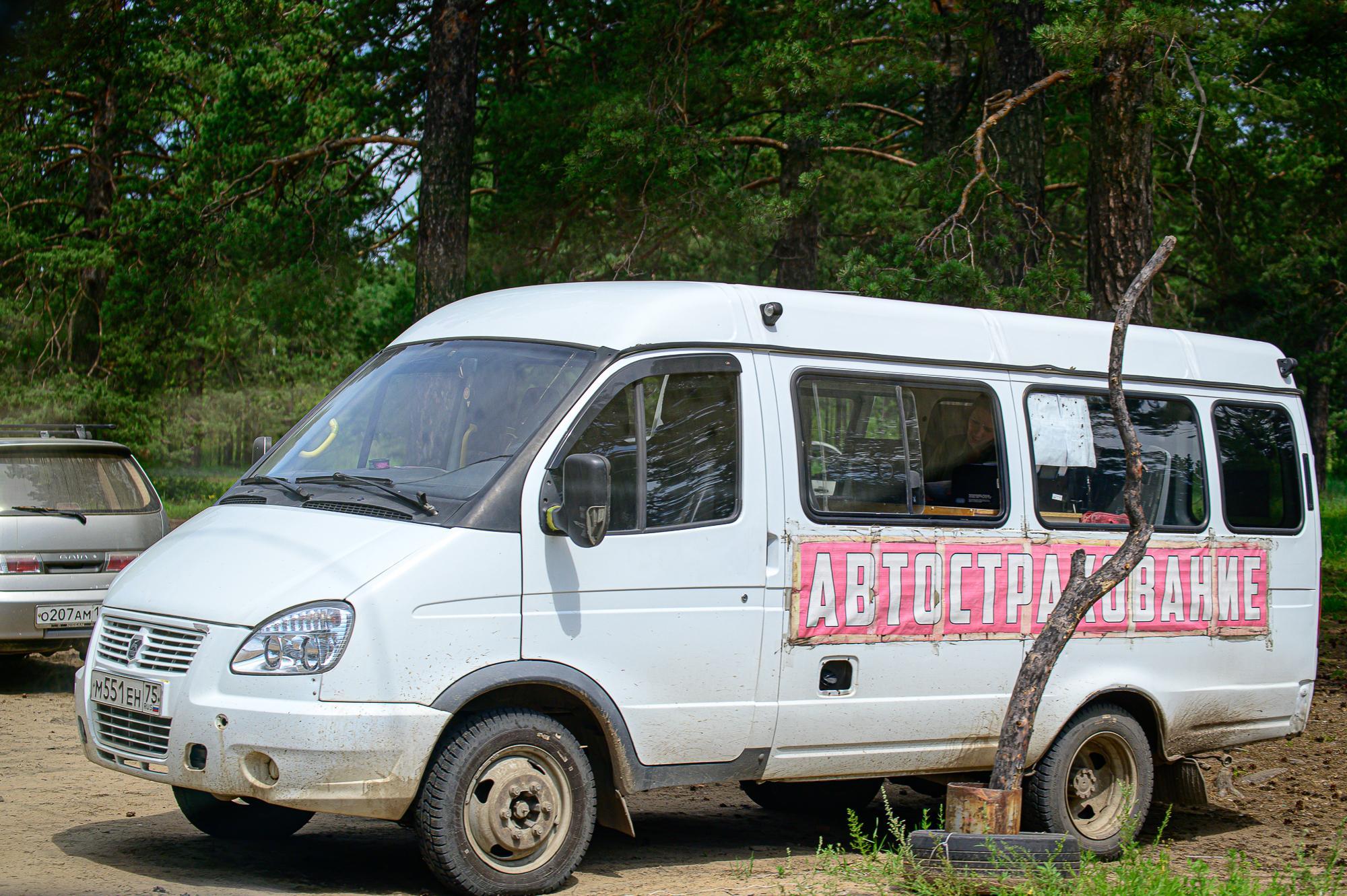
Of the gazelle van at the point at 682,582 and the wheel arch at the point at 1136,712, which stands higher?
the gazelle van at the point at 682,582

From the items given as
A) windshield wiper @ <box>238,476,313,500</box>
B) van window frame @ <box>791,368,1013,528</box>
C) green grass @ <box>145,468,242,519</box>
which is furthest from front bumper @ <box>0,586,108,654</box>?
green grass @ <box>145,468,242,519</box>

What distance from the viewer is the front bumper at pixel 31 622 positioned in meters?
10.2

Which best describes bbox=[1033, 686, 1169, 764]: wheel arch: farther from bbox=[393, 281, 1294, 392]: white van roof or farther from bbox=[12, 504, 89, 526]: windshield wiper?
bbox=[12, 504, 89, 526]: windshield wiper

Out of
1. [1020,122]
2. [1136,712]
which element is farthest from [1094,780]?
[1020,122]

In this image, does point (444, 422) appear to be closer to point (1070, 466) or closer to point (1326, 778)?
point (1070, 466)

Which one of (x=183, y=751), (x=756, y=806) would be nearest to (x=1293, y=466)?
(x=756, y=806)

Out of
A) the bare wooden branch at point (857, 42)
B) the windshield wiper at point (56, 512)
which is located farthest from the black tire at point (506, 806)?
the bare wooden branch at point (857, 42)

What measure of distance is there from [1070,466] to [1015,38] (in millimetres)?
10839

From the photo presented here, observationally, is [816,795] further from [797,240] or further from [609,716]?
[797,240]

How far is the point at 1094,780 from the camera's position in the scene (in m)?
7.61

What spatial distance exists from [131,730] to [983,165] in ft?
35.2

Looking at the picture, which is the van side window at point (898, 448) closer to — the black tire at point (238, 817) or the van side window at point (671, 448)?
the van side window at point (671, 448)

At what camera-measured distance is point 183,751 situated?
5.43 m

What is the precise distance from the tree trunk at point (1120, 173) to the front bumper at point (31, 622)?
8.55 m
